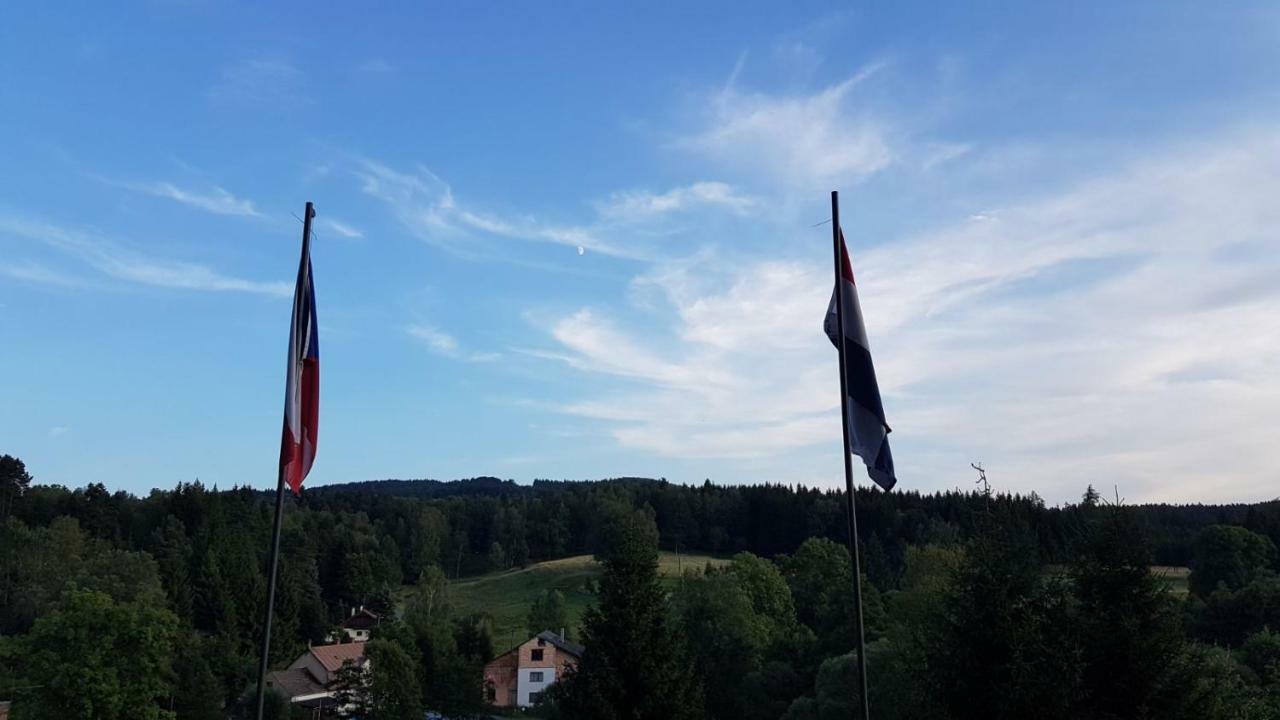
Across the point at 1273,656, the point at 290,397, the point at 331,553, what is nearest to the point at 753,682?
the point at 1273,656

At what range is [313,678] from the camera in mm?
91438

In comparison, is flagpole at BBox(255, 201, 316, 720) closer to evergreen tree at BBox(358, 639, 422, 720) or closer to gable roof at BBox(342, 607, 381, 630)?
evergreen tree at BBox(358, 639, 422, 720)

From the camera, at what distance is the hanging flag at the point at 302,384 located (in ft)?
56.5

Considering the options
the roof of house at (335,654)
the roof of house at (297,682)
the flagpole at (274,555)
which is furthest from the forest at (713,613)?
the flagpole at (274,555)

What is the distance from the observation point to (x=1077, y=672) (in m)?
21.3

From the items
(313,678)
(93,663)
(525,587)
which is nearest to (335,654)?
(313,678)

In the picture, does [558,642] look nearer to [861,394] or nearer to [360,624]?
[360,624]

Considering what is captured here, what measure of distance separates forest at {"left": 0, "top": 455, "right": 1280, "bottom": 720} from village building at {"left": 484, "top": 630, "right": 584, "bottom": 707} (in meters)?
2.25

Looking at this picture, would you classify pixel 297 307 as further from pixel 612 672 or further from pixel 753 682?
pixel 753 682

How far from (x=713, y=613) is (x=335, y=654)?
144ft

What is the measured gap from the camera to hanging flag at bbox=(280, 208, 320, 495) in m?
17.2

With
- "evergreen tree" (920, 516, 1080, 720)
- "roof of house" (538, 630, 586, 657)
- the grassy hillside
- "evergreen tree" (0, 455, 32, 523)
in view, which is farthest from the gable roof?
"evergreen tree" (920, 516, 1080, 720)

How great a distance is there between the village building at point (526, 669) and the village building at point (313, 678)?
13.1 meters

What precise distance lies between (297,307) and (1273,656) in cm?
6534
